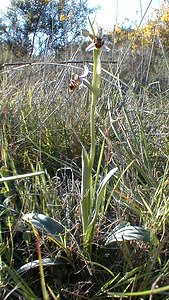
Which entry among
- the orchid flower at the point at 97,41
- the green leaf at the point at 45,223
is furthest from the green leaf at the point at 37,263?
the orchid flower at the point at 97,41

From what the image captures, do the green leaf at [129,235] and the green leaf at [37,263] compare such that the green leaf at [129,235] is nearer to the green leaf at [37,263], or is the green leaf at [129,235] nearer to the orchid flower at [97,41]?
the green leaf at [37,263]

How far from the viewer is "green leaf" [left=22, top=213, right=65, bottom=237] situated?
840 millimetres

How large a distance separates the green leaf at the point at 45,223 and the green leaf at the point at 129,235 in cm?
11

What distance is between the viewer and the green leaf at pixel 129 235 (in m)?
0.79

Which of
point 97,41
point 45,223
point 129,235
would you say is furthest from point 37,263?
point 97,41

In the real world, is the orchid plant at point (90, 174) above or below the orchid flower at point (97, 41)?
below

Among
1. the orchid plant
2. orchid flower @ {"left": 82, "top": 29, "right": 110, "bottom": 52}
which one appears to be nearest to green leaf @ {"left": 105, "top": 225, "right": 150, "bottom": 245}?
the orchid plant

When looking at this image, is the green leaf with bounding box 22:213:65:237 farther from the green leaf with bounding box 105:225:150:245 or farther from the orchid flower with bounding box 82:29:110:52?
the orchid flower with bounding box 82:29:110:52

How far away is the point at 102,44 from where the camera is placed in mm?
765

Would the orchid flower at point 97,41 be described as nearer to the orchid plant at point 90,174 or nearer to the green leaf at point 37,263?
the orchid plant at point 90,174

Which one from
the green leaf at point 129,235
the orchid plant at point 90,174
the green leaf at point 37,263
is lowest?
the green leaf at point 37,263

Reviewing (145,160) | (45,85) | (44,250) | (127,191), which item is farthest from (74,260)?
(45,85)

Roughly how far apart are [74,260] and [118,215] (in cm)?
15

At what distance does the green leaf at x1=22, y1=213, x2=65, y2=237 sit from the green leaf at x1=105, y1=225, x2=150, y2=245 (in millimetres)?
109
